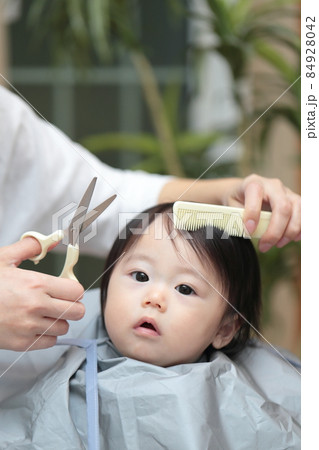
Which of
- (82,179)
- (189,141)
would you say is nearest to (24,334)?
(82,179)

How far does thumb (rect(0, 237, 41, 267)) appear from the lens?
→ 0.62 m

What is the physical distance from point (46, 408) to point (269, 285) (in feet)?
2.84

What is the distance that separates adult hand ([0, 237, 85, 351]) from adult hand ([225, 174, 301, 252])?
0.19 meters

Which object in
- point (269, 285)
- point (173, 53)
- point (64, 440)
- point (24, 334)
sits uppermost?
point (173, 53)

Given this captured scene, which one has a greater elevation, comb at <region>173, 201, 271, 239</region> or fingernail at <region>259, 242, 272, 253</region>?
comb at <region>173, 201, 271, 239</region>

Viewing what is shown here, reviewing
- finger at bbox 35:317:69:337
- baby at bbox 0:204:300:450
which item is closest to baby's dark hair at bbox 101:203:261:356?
baby at bbox 0:204:300:450

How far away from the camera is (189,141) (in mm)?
1692

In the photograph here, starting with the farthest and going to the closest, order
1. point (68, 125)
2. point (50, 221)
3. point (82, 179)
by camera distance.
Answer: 1. point (68, 125)
2. point (82, 179)
3. point (50, 221)

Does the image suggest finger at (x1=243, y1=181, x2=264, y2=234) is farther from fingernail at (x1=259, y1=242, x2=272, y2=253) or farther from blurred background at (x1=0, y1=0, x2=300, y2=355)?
blurred background at (x1=0, y1=0, x2=300, y2=355)

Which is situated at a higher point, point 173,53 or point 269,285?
point 173,53

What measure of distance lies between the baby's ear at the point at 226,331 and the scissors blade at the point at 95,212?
6.9 inches

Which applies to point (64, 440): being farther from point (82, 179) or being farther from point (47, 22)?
point (47, 22)

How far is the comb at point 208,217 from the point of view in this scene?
0.64 m

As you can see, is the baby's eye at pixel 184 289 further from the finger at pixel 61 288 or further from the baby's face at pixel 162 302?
the finger at pixel 61 288
